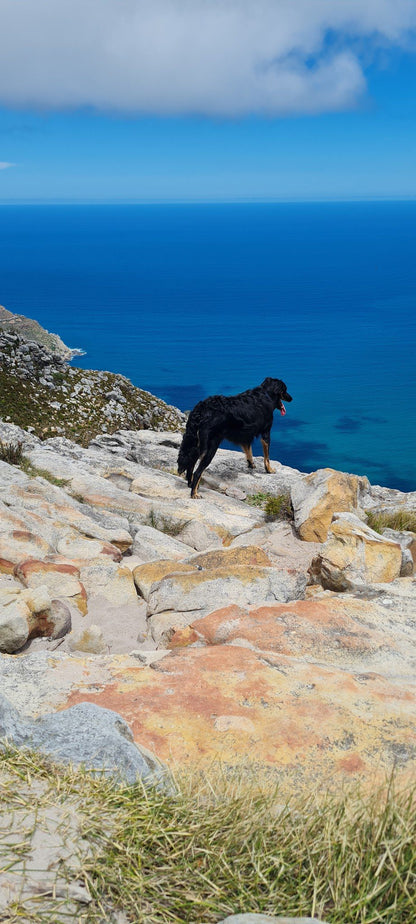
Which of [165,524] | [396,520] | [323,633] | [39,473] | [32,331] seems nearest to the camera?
[323,633]

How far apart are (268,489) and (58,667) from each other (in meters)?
11.5

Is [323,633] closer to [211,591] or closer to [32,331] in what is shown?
[211,591]

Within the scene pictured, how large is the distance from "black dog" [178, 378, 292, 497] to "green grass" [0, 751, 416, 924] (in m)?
11.3

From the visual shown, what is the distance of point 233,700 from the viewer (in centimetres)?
420

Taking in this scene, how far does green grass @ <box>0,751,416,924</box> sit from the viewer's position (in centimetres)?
231

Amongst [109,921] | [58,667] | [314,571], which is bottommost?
[314,571]

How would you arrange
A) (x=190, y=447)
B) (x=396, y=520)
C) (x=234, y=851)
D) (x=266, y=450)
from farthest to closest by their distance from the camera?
1. (x=266, y=450)
2. (x=190, y=447)
3. (x=396, y=520)
4. (x=234, y=851)

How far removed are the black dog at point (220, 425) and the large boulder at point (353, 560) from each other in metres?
6.07

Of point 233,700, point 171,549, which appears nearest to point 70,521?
point 171,549

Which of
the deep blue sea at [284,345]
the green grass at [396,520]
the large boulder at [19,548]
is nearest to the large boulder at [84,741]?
the large boulder at [19,548]

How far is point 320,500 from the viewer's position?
36.2 feet

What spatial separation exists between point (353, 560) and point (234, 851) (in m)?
5.56

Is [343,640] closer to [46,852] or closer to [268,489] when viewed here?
[46,852]

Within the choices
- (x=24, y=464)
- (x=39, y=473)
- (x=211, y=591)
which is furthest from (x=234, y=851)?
(x=24, y=464)
